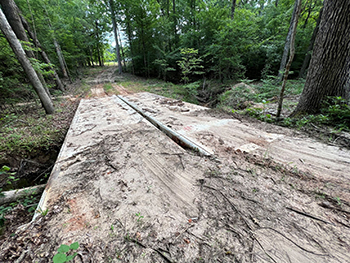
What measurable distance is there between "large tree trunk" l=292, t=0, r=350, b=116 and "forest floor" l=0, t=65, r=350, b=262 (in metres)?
1.16

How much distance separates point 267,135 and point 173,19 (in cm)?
1552

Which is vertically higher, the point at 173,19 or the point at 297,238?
the point at 173,19

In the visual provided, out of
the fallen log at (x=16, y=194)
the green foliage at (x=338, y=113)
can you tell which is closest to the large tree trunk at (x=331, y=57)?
the green foliage at (x=338, y=113)

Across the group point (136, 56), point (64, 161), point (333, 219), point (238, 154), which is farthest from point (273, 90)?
point (136, 56)

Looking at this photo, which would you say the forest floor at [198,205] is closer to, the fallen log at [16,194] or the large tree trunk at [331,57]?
the fallen log at [16,194]

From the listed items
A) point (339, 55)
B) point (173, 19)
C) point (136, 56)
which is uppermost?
point (173, 19)

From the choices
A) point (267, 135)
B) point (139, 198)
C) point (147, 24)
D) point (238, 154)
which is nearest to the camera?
point (139, 198)

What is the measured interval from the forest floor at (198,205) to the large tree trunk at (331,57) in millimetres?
1163

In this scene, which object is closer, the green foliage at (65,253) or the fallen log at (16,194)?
the green foliage at (65,253)

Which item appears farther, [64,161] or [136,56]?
[136,56]

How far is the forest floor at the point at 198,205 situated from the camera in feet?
2.83

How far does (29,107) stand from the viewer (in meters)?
5.22

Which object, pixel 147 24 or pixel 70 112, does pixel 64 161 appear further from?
pixel 147 24

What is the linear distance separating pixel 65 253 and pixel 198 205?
3.13ft
